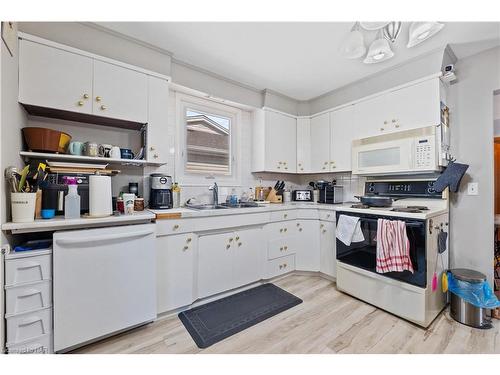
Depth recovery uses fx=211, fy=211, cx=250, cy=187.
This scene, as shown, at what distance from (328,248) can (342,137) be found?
1.39 meters

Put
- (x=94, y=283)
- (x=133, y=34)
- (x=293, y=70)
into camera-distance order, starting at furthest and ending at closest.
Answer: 1. (x=293, y=70)
2. (x=133, y=34)
3. (x=94, y=283)

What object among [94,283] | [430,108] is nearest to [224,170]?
[94,283]

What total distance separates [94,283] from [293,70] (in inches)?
103

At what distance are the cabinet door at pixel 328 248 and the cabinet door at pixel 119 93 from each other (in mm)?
2188

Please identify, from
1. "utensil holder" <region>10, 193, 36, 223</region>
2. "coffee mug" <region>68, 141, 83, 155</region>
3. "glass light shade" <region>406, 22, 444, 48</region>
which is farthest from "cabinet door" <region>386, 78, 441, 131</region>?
"utensil holder" <region>10, 193, 36, 223</region>

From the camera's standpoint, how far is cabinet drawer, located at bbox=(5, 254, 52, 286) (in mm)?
1157

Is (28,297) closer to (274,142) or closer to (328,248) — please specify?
(328,248)

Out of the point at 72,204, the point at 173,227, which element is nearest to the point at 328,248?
the point at 173,227

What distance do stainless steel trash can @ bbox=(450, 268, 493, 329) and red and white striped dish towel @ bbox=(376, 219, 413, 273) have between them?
51 centimetres

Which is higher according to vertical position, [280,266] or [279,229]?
[279,229]

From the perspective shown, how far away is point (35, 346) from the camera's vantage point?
1.23 m

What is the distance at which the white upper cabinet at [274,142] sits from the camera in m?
2.81

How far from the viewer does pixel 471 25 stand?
1.63 metres
